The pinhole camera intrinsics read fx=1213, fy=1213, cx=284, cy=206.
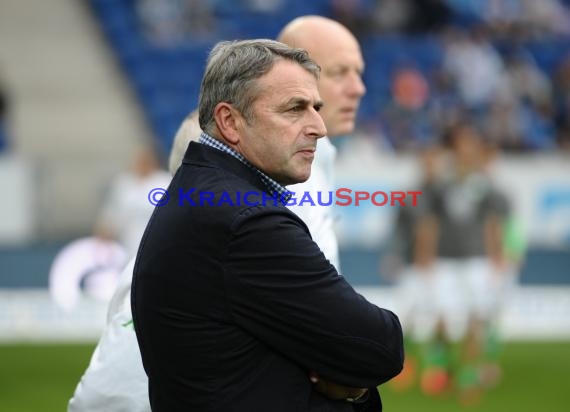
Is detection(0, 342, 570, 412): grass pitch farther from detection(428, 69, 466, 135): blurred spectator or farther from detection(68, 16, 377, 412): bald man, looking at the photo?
detection(428, 69, 466, 135): blurred spectator

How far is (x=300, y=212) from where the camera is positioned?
4.18 meters

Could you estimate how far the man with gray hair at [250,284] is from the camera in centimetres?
309

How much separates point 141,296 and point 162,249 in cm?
16

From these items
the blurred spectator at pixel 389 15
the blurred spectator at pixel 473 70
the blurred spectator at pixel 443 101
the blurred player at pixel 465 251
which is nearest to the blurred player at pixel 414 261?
the blurred player at pixel 465 251

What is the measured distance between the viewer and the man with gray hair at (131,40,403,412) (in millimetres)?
3094

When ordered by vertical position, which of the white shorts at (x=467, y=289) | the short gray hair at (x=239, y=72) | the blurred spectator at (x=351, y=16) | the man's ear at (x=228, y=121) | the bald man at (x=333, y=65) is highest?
the blurred spectator at (x=351, y=16)

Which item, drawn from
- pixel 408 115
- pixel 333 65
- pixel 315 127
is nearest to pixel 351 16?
pixel 408 115

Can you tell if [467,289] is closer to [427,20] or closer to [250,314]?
[250,314]

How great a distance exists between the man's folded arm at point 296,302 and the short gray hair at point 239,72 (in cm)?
35

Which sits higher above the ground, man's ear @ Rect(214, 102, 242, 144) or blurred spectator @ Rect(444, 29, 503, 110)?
blurred spectator @ Rect(444, 29, 503, 110)

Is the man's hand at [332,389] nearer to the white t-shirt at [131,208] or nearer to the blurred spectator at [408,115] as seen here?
the white t-shirt at [131,208]

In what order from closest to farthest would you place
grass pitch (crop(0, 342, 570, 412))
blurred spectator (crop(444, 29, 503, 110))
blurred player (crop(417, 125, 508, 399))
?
1. grass pitch (crop(0, 342, 570, 412))
2. blurred player (crop(417, 125, 508, 399))
3. blurred spectator (crop(444, 29, 503, 110))

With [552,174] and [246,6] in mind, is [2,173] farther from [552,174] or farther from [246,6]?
[552,174]

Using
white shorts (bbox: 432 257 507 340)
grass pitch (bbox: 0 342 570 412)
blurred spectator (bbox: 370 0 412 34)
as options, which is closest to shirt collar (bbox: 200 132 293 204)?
grass pitch (bbox: 0 342 570 412)
